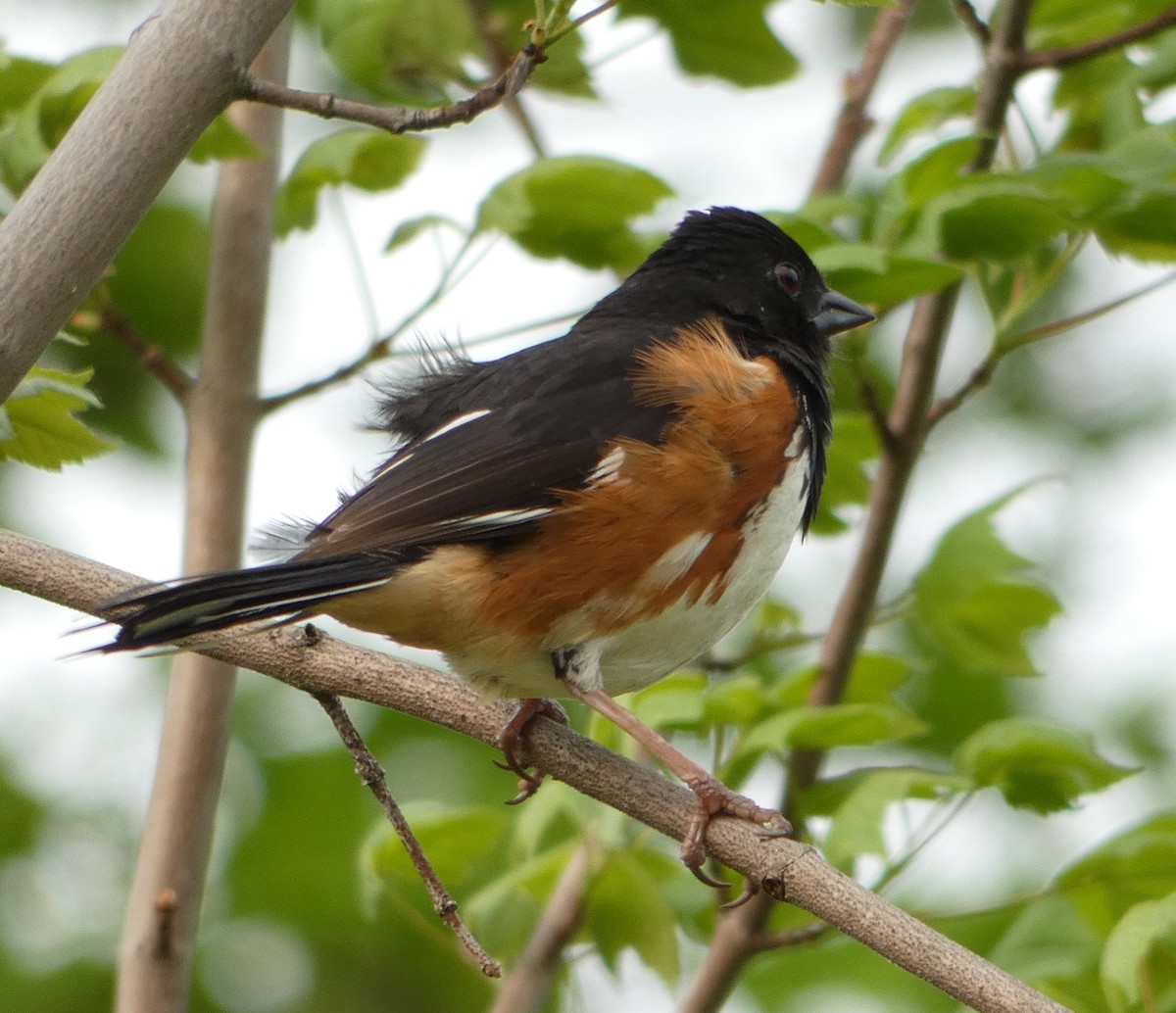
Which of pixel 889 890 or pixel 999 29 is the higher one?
pixel 999 29

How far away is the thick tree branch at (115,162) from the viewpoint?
181 cm

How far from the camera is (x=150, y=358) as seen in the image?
3105 mm

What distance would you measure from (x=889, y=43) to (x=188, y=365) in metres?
2.74

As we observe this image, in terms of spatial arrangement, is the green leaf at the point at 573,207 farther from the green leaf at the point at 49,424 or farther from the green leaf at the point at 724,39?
the green leaf at the point at 49,424

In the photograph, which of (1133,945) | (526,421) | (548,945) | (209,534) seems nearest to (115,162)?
(526,421)

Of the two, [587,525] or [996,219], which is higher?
[996,219]

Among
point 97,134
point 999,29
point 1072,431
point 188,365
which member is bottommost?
point 97,134

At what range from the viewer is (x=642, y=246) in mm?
3508

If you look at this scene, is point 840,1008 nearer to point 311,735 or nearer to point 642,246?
point 311,735

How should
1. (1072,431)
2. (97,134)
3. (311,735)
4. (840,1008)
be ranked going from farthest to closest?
(1072,431), (311,735), (840,1008), (97,134)

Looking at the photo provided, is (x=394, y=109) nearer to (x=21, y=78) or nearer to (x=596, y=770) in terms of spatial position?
(x=596, y=770)

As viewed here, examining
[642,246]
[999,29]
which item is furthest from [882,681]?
[999,29]

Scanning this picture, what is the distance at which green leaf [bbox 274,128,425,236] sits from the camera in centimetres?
310

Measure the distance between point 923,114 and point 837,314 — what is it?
1.52 ft
